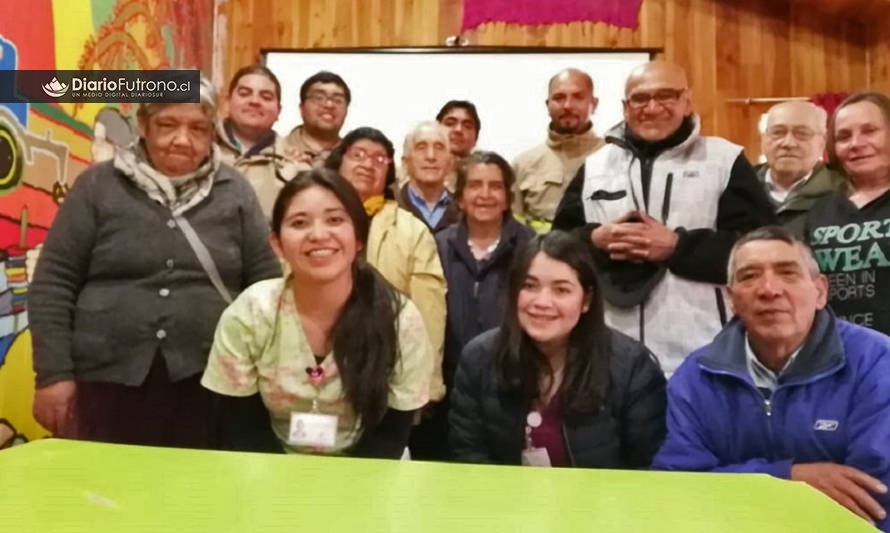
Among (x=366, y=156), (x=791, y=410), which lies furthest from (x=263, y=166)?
→ (x=791, y=410)

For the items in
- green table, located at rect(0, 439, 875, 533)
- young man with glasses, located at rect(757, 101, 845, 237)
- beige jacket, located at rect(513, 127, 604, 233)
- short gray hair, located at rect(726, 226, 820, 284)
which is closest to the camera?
green table, located at rect(0, 439, 875, 533)

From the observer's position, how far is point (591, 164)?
181 cm

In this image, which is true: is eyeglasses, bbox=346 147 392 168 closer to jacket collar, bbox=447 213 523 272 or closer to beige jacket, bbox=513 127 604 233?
jacket collar, bbox=447 213 523 272

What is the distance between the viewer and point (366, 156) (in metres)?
1.87

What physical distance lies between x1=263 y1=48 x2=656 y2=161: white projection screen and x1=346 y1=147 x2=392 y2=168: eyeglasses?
4.23 ft

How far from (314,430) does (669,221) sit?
35.3 inches

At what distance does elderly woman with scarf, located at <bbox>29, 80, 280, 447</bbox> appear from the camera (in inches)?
59.4

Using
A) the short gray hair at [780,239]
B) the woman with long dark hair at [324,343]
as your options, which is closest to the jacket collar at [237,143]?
the woman with long dark hair at [324,343]

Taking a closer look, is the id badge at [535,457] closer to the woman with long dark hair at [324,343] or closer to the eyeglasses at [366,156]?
the woman with long dark hair at [324,343]

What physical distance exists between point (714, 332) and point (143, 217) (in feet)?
4.04

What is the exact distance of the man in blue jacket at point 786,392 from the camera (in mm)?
1232

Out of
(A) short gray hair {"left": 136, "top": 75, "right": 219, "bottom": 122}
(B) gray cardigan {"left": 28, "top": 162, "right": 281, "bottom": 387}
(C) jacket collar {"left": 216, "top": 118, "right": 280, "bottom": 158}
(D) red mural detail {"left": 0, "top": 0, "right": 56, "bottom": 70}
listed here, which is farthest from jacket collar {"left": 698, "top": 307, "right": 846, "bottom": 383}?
(D) red mural detail {"left": 0, "top": 0, "right": 56, "bottom": 70}

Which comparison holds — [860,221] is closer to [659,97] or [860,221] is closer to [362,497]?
[659,97]

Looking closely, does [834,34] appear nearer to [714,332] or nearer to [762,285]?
[714,332]
